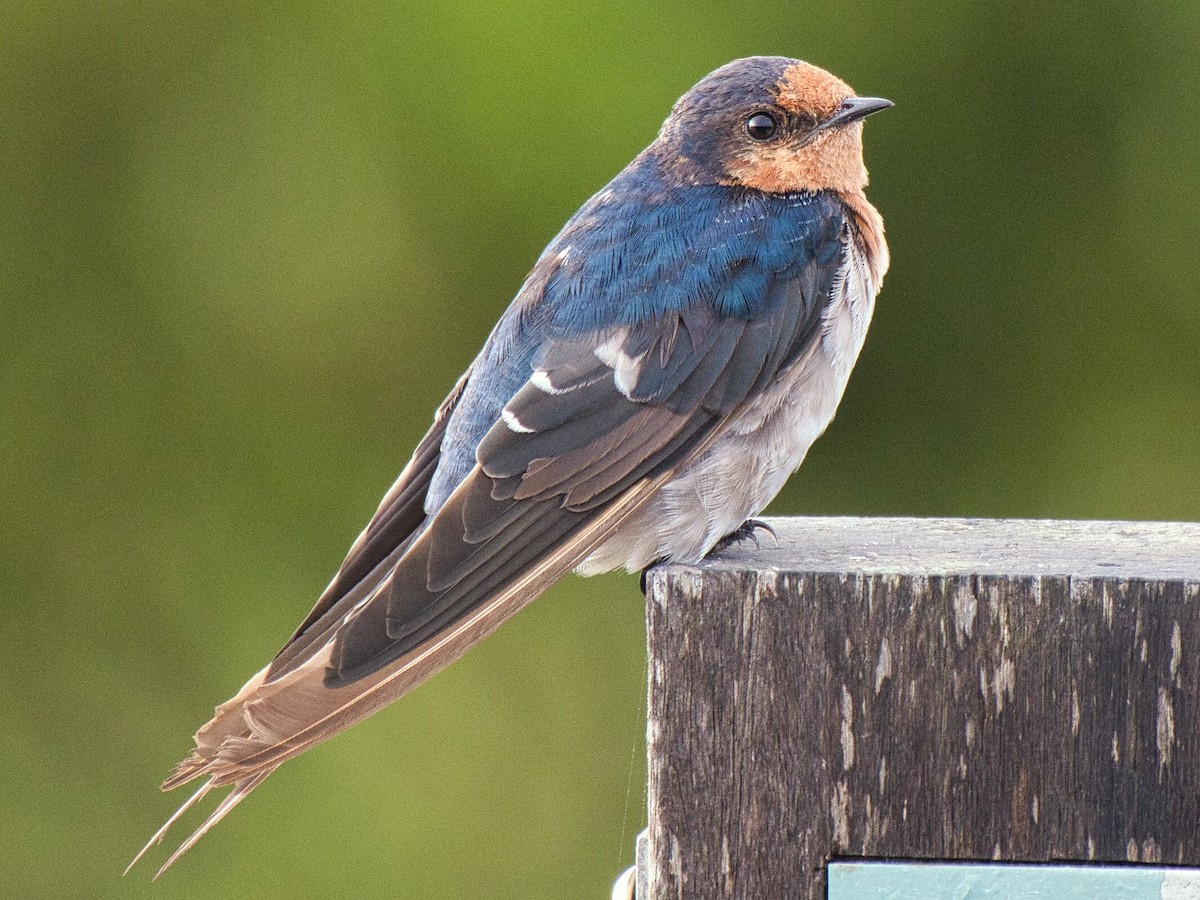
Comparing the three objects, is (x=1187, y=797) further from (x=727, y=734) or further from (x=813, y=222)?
(x=813, y=222)

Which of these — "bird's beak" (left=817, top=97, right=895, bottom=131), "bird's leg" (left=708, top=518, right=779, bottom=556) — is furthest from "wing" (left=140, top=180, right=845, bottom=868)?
"bird's beak" (left=817, top=97, right=895, bottom=131)

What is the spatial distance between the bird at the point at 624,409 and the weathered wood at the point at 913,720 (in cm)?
62

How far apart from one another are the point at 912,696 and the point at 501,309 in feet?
8.56

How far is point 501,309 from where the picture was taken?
420 cm

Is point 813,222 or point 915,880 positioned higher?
point 813,222

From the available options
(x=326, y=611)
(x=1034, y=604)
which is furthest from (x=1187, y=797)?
(x=326, y=611)

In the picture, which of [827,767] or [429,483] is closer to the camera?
[827,767]

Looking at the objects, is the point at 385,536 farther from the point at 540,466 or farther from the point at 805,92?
the point at 805,92

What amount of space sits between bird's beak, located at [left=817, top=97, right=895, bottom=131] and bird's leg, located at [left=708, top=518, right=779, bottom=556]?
963 millimetres

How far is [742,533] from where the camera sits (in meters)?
2.79

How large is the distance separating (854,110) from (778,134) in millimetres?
168

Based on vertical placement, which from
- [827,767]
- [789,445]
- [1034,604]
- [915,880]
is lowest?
[915,880]

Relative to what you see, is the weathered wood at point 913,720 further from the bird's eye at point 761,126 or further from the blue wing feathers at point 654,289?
the bird's eye at point 761,126

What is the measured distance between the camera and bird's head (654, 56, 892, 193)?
3.28m
